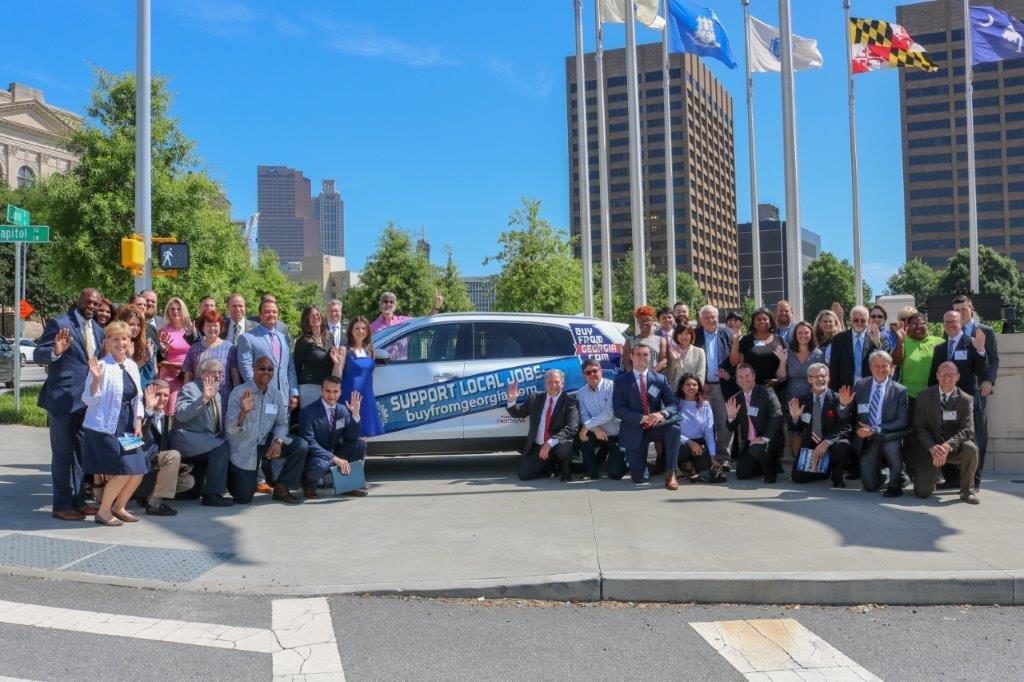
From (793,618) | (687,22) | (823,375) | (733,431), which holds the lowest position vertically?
(793,618)

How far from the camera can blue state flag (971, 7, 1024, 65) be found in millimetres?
20547

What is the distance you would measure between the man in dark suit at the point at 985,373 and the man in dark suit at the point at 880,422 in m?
0.85

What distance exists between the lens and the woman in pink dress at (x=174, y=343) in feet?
27.7

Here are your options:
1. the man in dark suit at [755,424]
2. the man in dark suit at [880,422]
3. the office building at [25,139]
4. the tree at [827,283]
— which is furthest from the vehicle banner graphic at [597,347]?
the tree at [827,283]

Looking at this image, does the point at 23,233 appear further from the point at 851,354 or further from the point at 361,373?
the point at 851,354

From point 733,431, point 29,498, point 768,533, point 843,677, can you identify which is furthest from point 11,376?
point 843,677

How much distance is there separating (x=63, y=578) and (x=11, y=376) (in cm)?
2191

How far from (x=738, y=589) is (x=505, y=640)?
1.61m

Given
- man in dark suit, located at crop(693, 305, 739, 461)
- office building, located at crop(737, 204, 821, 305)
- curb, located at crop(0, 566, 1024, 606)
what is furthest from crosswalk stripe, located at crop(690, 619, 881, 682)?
office building, located at crop(737, 204, 821, 305)

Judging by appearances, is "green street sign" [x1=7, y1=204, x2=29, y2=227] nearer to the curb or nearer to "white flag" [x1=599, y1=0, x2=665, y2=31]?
the curb

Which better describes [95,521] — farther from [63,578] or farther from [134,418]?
[63,578]

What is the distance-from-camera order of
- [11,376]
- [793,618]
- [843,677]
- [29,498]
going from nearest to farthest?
1. [843,677]
2. [793,618]
3. [29,498]
4. [11,376]

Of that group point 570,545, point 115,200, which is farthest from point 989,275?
point 570,545

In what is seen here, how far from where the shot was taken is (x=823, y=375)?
8.57 metres
